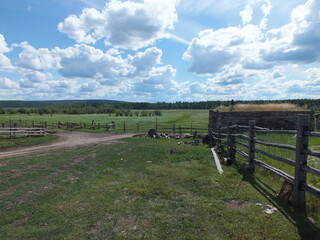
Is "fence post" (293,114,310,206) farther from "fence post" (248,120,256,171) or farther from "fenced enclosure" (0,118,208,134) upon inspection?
"fenced enclosure" (0,118,208,134)

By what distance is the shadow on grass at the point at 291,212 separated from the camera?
12.8 ft

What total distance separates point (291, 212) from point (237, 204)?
1.06 m

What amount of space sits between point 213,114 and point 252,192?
17980mm

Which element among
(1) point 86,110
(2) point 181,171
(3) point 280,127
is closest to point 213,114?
(3) point 280,127

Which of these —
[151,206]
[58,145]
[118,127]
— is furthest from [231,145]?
[118,127]

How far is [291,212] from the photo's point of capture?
15.5ft

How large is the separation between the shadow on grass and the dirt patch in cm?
60

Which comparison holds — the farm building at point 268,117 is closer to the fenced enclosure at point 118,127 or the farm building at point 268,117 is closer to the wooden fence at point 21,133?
the fenced enclosure at point 118,127

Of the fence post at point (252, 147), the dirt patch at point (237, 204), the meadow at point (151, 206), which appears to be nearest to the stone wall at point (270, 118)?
the meadow at point (151, 206)

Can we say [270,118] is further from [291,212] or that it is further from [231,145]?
[291,212]

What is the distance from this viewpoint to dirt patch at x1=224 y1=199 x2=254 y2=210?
16.5ft

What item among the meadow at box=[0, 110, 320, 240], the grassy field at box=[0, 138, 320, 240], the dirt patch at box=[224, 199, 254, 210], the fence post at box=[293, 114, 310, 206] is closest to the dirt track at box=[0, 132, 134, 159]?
the meadow at box=[0, 110, 320, 240]

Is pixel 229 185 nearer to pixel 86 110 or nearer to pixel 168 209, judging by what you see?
pixel 168 209

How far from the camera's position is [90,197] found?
225 inches
